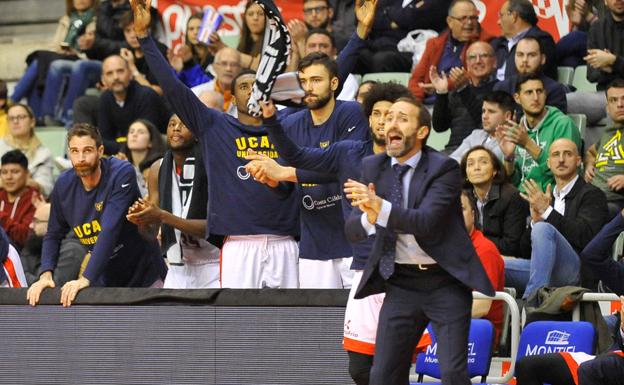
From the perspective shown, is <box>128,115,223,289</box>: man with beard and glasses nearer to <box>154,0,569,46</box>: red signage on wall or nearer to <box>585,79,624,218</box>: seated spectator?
<box>585,79,624,218</box>: seated spectator

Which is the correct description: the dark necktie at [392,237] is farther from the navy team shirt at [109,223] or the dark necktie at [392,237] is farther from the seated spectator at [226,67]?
the seated spectator at [226,67]

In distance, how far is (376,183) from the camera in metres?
7.09

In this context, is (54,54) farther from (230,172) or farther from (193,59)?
(230,172)

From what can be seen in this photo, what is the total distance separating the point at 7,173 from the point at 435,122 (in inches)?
160

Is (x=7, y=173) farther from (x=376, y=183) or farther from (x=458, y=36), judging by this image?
(x=376, y=183)

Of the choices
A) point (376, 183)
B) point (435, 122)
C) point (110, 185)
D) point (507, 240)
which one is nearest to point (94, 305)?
point (110, 185)

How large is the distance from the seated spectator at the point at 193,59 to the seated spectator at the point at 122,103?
493 mm

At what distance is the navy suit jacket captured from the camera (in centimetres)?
675

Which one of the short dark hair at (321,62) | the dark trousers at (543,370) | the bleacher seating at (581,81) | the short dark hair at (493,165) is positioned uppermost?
the bleacher seating at (581,81)

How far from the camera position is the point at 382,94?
8016 mm

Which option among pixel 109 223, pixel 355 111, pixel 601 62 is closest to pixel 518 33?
pixel 601 62

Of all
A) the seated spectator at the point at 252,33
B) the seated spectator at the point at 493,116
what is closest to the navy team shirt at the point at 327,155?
the seated spectator at the point at 493,116

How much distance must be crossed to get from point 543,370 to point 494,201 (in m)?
2.65

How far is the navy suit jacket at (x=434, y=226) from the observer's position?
6754 millimetres
